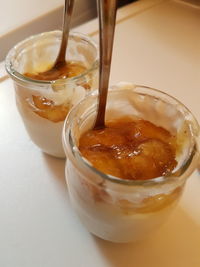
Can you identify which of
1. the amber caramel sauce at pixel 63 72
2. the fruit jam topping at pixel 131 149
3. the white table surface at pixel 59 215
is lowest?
the white table surface at pixel 59 215

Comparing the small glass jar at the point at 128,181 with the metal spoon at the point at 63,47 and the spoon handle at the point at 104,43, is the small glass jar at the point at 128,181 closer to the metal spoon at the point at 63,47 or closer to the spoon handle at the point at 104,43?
the spoon handle at the point at 104,43

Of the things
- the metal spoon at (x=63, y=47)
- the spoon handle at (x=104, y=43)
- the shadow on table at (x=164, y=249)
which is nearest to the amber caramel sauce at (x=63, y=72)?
the metal spoon at (x=63, y=47)

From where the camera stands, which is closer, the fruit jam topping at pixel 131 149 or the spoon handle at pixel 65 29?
the fruit jam topping at pixel 131 149

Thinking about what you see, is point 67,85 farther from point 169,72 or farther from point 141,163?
point 169,72

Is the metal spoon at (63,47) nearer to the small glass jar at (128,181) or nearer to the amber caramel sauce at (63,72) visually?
the amber caramel sauce at (63,72)

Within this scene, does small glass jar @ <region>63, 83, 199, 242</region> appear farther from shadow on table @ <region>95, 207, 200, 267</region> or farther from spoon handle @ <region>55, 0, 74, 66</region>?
spoon handle @ <region>55, 0, 74, 66</region>

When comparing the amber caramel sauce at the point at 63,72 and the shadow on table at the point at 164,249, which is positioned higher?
the amber caramel sauce at the point at 63,72

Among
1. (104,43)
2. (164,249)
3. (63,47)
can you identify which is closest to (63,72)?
(63,47)

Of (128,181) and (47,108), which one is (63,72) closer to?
(47,108)
